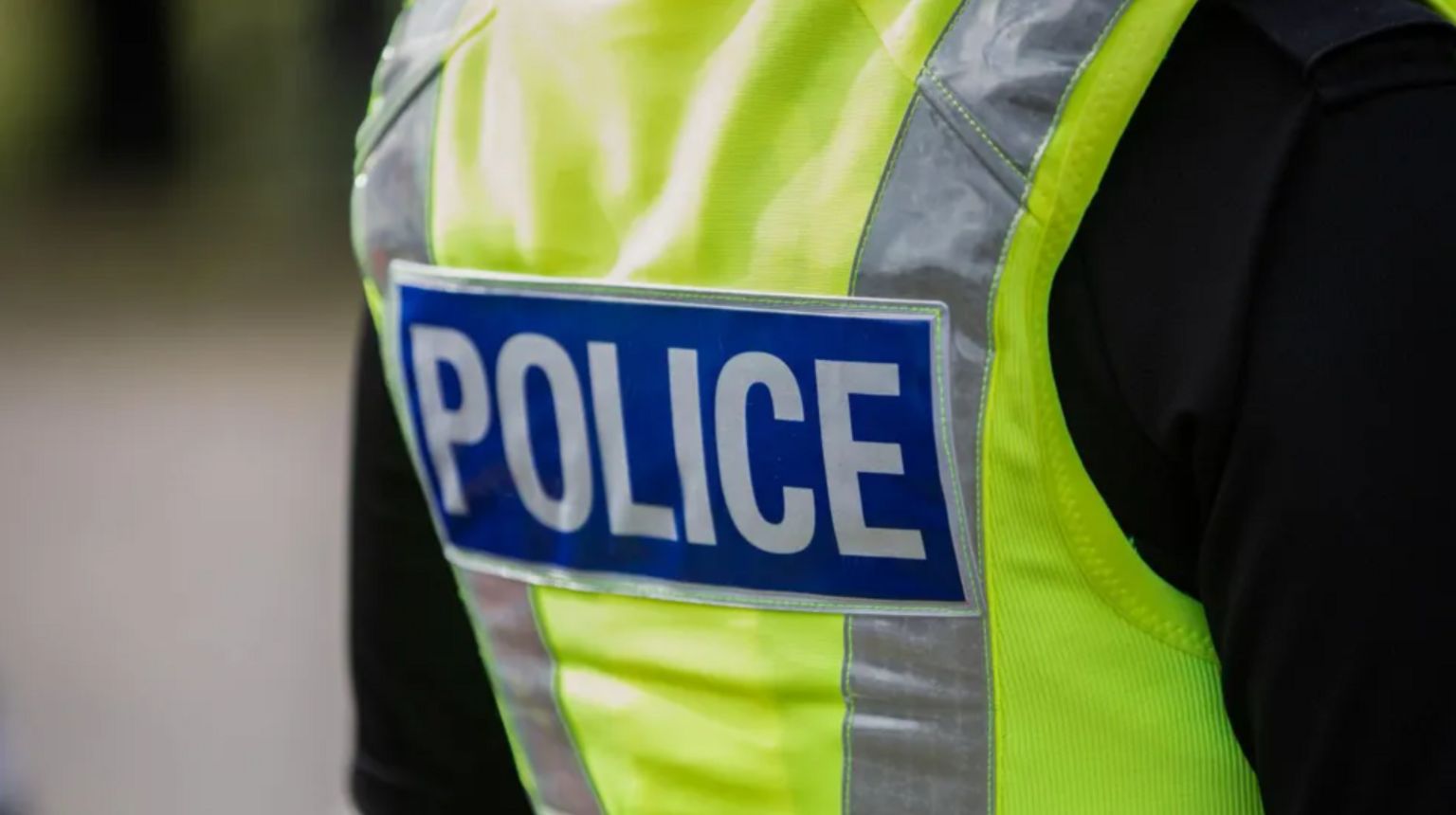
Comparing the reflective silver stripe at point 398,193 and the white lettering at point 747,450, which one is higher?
the reflective silver stripe at point 398,193

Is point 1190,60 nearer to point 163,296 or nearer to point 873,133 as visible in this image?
point 873,133

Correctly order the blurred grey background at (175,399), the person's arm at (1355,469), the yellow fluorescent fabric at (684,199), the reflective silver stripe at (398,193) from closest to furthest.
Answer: the person's arm at (1355,469) < the yellow fluorescent fabric at (684,199) < the reflective silver stripe at (398,193) < the blurred grey background at (175,399)

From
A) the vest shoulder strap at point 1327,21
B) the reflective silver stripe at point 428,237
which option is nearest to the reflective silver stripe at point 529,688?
the reflective silver stripe at point 428,237

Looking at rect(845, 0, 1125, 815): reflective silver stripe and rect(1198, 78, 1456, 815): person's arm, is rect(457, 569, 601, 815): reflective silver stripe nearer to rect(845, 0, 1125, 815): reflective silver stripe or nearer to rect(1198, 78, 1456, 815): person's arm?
rect(845, 0, 1125, 815): reflective silver stripe

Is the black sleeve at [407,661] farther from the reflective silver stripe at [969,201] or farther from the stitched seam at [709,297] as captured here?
the reflective silver stripe at [969,201]

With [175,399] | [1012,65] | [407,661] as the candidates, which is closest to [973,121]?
[1012,65]

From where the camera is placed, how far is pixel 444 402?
67 centimetres

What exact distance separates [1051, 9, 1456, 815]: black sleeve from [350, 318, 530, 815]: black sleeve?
13.2 inches

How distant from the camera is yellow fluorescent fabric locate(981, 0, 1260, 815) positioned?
0.51m

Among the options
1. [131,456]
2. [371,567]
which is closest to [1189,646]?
[371,567]

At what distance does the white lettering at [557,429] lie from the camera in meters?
0.63

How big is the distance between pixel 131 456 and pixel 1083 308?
11.0 feet

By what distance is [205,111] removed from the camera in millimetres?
5508

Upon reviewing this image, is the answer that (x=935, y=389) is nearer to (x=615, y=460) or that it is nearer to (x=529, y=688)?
(x=615, y=460)
